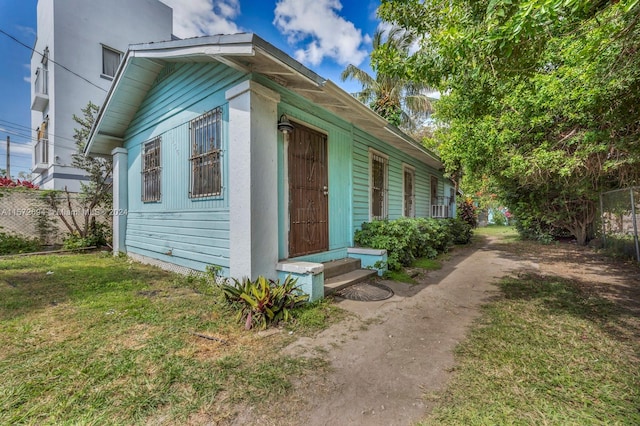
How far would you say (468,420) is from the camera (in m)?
1.61

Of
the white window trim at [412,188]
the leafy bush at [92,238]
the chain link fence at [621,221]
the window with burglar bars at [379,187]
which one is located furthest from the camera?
the white window trim at [412,188]

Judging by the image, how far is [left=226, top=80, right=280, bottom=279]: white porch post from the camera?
135 inches

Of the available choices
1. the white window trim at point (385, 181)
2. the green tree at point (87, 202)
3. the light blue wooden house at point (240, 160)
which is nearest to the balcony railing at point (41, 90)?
the green tree at point (87, 202)

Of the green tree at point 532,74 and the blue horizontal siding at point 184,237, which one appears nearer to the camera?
the green tree at point 532,74

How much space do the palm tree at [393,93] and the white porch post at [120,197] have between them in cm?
949

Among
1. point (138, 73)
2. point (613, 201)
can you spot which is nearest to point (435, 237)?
point (613, 201)

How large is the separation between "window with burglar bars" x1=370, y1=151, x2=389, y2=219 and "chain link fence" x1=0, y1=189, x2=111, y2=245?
8549 millimetres

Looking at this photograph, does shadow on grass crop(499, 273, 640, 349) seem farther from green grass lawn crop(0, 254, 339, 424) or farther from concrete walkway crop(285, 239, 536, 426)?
green grass lawn crop(0, 254, 339, 424)

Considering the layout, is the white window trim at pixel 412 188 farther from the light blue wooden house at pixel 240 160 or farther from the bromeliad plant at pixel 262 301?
Result: the bromeliad plant at pixel 262 301

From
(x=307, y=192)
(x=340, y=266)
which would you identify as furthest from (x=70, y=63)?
(x=340, y=266)

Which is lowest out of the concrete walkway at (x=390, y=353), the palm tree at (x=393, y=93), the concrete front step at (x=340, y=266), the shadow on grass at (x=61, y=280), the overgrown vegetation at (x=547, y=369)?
the concrete walkway at (x=390, y=353)

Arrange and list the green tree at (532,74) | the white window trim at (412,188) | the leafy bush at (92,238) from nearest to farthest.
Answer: the green tree at (532,74), the leafy bush at (92,238), the white window trim at (412,188)

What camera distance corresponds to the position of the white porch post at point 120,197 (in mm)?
7012

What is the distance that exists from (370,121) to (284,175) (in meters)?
2.41
